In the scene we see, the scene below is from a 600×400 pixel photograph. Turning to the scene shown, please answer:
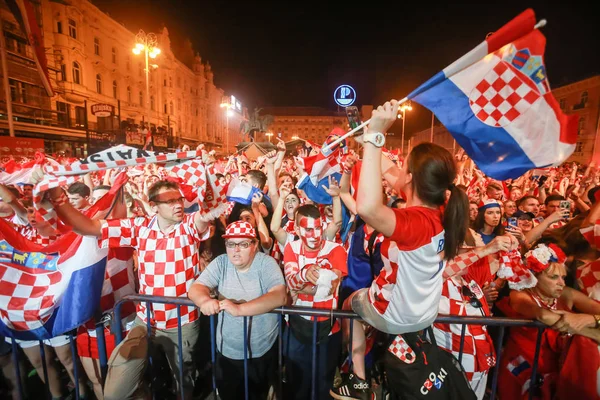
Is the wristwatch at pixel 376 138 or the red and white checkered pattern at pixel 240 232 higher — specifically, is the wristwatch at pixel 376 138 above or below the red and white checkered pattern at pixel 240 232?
above

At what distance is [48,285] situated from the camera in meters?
2.78

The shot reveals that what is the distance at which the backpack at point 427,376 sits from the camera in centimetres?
198

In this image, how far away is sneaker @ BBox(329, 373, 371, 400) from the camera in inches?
98.9

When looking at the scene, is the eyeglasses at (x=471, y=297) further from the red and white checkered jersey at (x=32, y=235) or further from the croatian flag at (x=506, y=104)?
the red and white checkered jersey at (x=32, y=235)

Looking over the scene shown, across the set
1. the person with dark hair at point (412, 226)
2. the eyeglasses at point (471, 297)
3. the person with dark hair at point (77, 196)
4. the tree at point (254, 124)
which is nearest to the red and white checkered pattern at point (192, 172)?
the person with dark hair at point (77, 196)

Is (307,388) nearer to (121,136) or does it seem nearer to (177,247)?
(177,247)

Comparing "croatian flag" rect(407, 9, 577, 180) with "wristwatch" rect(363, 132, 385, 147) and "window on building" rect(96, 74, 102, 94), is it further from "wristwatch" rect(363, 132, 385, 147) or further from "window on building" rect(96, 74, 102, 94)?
"window on building" rect(96, 74, 102, 94)

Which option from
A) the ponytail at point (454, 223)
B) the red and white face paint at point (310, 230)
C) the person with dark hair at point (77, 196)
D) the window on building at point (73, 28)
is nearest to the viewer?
the ponytail at point (454, 223)

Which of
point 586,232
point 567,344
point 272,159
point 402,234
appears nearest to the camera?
point 402,234

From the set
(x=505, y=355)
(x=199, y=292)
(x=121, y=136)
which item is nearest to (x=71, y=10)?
(x=121, y=136)

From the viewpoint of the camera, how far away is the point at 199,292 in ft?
8.39

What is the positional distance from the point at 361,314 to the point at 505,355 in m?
1.77

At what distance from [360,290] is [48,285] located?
106 inches

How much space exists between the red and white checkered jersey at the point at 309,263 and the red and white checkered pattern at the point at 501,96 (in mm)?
1800
